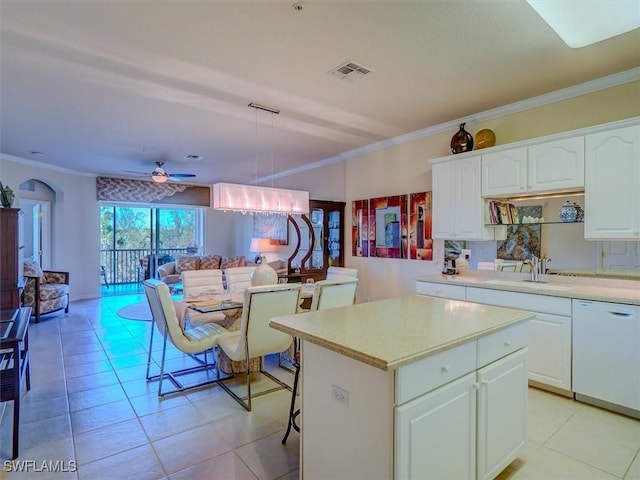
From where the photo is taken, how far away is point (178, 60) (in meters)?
2.67

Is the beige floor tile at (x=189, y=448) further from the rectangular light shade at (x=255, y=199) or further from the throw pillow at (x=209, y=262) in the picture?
the throw pillow at (x=209, y=262)

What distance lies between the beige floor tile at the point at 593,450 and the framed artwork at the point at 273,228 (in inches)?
227

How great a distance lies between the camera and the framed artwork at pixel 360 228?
17.2ft

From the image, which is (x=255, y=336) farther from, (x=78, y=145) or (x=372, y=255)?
(x=78, y=145)

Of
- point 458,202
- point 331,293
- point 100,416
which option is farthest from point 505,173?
point 100,416

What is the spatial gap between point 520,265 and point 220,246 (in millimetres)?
7454

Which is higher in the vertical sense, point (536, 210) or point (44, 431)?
point (536, 210)

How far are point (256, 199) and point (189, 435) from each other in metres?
2.37

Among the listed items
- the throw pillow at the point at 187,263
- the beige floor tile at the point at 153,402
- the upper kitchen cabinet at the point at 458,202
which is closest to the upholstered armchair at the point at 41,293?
the throw pillow at the point at 187,263

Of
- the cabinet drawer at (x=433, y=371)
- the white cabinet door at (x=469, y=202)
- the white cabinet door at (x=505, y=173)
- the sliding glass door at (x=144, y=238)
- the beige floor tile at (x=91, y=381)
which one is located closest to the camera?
the cabinet drawer at (x=433, y=371)

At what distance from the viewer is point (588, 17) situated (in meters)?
2.21

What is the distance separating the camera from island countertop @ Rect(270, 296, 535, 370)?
1395mm

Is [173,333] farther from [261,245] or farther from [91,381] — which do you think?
[261,245]

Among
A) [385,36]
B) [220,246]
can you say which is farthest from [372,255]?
[220,246]
